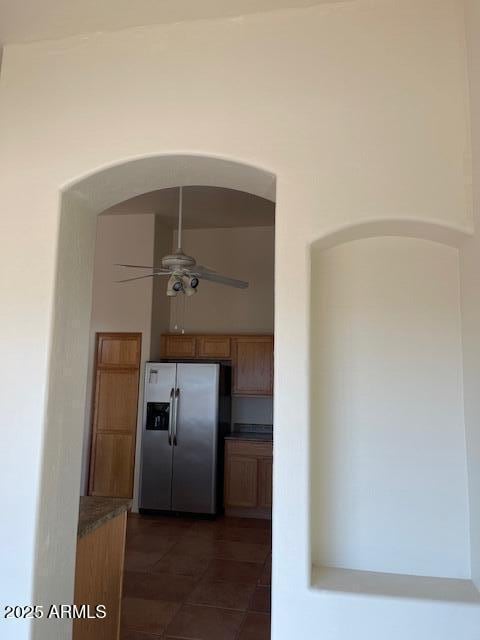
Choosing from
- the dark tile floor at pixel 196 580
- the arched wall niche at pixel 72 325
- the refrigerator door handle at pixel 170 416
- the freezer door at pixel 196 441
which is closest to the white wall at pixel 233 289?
the freezer door at pixel 196 441

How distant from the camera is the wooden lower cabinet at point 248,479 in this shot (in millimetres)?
5082

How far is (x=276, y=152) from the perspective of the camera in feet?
5.81

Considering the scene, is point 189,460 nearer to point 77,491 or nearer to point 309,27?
point 77,491

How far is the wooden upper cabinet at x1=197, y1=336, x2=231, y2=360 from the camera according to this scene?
5.56 m

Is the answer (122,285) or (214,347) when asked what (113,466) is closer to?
(214,347)

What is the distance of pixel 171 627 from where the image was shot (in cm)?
277

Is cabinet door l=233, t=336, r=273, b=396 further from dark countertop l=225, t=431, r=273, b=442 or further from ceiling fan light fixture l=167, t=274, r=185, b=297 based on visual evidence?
ceiling fan light fixture l=167, t=274, r=185, b=297

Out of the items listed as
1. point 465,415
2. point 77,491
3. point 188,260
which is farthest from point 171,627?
point 188,260

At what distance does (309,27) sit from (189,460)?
4.38m

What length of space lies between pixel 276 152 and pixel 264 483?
4.18 metres

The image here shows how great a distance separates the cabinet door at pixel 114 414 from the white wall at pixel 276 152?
3.51 m

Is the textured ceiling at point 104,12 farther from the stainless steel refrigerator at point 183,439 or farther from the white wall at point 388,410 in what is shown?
the stainless steel refrigerator at point 183,439

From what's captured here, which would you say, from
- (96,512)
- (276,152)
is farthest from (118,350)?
(276,152)

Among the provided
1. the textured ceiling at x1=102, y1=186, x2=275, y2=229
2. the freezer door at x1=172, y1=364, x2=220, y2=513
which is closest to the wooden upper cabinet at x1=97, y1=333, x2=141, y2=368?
the freezer door at x1=172, y1=364, x2=220, y2=513
